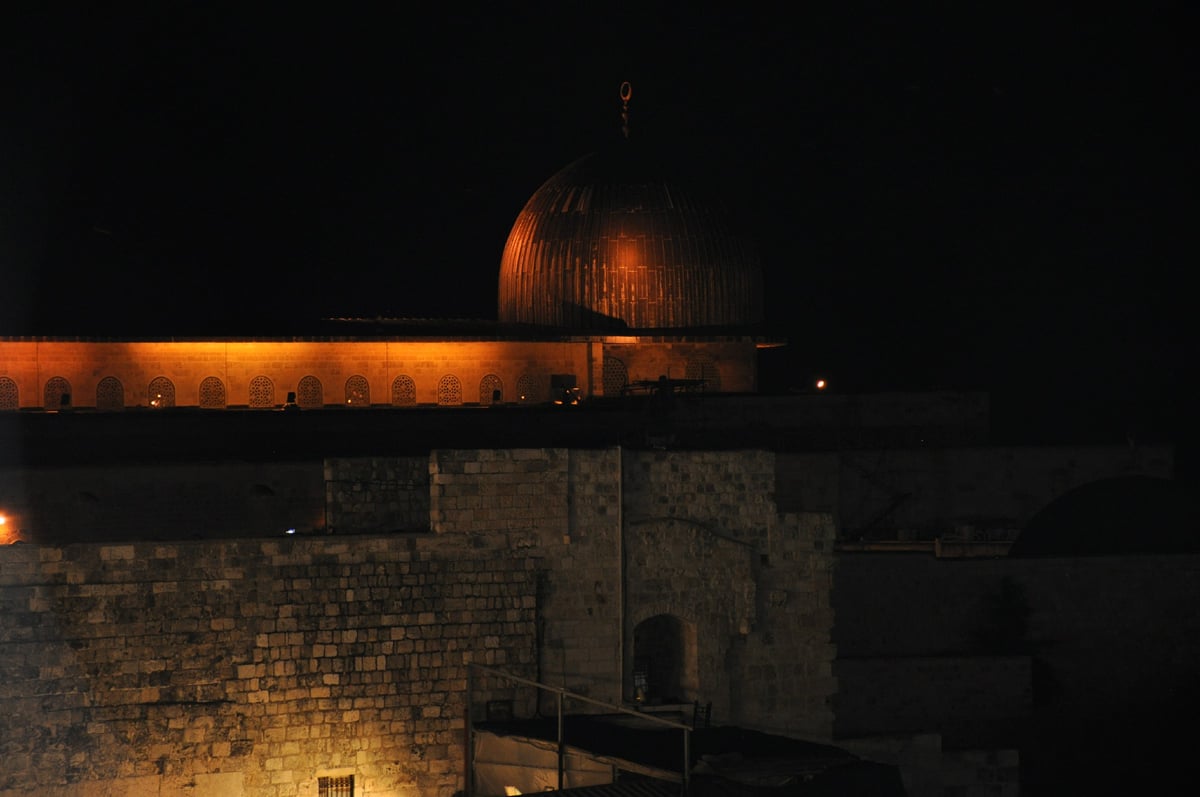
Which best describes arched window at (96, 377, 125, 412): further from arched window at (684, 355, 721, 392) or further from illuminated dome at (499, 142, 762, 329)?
arched window at (684, 355, 721, 392)

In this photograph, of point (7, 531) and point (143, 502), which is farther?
point (143, 502)

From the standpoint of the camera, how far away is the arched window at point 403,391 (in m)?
36.5

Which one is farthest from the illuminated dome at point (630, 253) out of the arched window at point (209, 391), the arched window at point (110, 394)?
the arched window at point (110, 394)

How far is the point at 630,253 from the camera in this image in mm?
37062

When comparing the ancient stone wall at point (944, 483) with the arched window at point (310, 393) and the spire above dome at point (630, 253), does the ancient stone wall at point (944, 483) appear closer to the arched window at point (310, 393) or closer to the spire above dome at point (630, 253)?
the spire above dome at point (630, 253)

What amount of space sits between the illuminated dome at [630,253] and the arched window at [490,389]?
1.41 m

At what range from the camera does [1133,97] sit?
44156 mm

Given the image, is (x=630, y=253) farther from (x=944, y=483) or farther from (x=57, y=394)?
(x=57, y=394)

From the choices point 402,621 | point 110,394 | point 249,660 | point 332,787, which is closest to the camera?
point 249,660

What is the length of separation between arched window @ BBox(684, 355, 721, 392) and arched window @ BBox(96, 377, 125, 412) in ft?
28.5

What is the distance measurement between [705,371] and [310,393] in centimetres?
616

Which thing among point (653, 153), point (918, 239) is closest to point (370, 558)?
point (653, 153)

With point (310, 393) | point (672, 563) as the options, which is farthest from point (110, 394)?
point (672, 563)

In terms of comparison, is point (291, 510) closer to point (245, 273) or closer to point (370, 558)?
point (370, 558)
